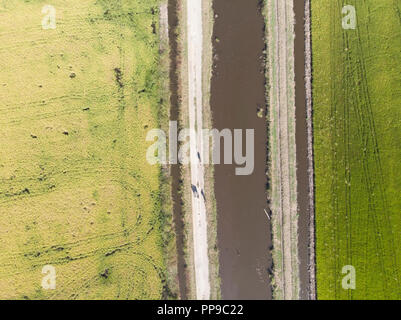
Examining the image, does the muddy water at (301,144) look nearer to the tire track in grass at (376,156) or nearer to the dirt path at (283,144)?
the dirt path at (283,144)

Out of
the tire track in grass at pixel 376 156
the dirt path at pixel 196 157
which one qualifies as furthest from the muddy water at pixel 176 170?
the tire track in grass at pixel 376 156

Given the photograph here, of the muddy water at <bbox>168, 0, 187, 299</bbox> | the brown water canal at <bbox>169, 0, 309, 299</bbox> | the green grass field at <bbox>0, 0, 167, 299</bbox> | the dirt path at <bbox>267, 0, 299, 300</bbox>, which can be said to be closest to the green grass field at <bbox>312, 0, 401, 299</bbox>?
the dirt path at <bbox>267, 0, 299, 300</bbox>

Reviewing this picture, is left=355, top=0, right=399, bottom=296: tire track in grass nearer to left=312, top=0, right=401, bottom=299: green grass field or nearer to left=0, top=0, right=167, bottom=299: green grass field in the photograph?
left=312, top=0, right=401, bottom=299: green grass field

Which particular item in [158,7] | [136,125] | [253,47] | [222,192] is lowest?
[222,192]

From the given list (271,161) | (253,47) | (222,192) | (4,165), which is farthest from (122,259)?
(253,47)
